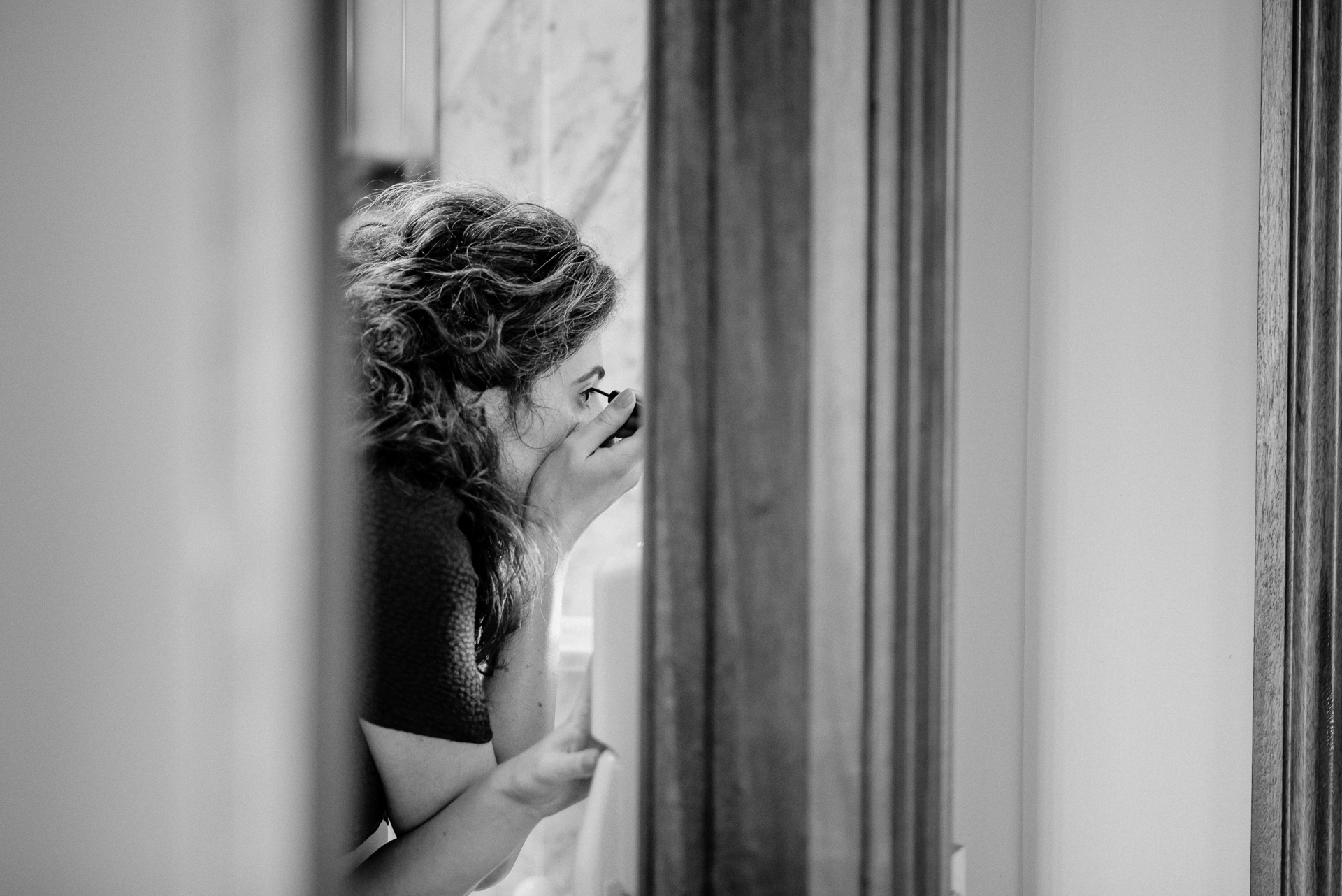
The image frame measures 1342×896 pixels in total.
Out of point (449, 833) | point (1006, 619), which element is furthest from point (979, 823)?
point (449, 833)

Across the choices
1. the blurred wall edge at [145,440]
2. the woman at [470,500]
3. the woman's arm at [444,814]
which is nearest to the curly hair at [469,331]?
the woman at [470,500]

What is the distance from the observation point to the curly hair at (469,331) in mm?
812

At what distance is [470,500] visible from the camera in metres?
0.81

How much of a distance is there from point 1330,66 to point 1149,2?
0.40 feet

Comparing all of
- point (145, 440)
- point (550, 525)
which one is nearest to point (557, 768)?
point (550, 525)

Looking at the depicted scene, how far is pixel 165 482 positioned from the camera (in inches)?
8.3

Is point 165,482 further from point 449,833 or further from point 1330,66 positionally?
point 1330,66

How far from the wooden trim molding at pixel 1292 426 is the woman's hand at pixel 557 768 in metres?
0.45

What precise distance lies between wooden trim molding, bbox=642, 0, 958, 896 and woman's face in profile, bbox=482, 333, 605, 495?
0.51 meters

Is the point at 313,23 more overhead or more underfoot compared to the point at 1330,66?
more underfoot

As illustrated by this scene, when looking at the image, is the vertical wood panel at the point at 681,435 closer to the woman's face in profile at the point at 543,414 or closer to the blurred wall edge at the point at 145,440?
the blurred wall edge at the point at 145,440

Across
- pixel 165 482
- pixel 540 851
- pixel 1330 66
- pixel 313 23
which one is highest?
pixel 1330 66

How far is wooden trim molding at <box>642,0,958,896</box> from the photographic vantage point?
365 mm

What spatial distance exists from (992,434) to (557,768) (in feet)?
1.24
